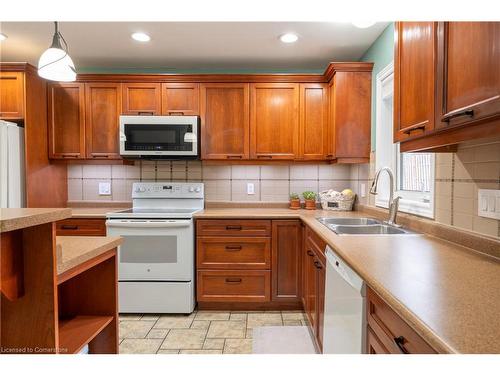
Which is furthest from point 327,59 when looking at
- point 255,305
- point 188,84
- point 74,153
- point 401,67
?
point 74,153

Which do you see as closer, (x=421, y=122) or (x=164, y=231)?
(x=421, y=122)

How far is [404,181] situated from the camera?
2254mm

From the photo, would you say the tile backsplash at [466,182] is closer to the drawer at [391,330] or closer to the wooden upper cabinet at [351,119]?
the drawer at [391,330]

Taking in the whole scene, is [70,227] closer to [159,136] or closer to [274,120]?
[159,136]

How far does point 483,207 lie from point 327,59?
219 centimetres

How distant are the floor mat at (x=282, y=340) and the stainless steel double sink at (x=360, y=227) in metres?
0.85

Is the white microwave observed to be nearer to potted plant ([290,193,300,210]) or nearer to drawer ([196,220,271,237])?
drawer ([196,220,271,237])

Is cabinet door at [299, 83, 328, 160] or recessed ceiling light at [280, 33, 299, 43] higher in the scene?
recessed ceiling light at [280, 33, 299, 43]

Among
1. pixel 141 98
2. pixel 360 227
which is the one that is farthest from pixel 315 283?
pixel 141 98

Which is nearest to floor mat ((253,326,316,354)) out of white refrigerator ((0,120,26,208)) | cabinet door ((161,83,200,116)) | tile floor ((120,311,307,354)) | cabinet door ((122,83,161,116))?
tile floor ((120,311,307,354))

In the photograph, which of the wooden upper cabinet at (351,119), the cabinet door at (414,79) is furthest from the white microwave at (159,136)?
the cabinet door at (414,79)

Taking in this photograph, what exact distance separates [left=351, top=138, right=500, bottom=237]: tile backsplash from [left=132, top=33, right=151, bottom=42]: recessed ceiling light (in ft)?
7.77

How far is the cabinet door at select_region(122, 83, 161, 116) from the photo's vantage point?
284cm
